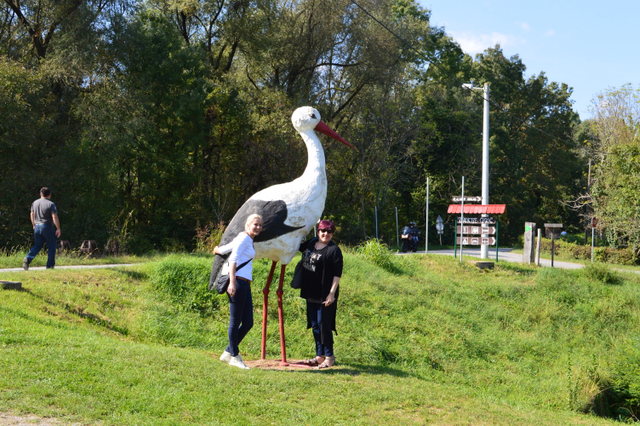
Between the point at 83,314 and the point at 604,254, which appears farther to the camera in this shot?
the point at 604,254

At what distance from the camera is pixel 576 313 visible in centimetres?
1471

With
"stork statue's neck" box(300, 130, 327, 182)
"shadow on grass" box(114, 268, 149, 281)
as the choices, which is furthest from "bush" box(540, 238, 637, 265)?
"stork statue's neck" box(300, 130, 327, 182)

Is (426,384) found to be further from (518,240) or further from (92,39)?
(518,240)

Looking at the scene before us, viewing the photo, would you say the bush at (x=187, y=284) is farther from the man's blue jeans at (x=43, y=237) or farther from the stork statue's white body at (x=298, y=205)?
the stork statue's white body at (x=298, y=205)

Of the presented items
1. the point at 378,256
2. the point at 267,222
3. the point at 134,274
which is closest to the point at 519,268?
the point at 378,256

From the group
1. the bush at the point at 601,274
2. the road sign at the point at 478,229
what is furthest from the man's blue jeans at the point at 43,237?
the bush at the point at 601,274

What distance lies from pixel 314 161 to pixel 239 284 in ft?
7.08

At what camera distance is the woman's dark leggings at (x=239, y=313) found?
7.23m

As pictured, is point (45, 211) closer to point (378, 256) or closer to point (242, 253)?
point (242, 253)

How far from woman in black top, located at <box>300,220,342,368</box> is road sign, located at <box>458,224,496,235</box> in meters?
11.2

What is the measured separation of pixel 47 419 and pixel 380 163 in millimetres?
25612

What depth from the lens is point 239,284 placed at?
7.24 metres

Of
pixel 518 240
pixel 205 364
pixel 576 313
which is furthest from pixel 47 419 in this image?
pixel 518 240

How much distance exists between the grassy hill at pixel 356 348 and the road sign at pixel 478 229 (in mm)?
1218
